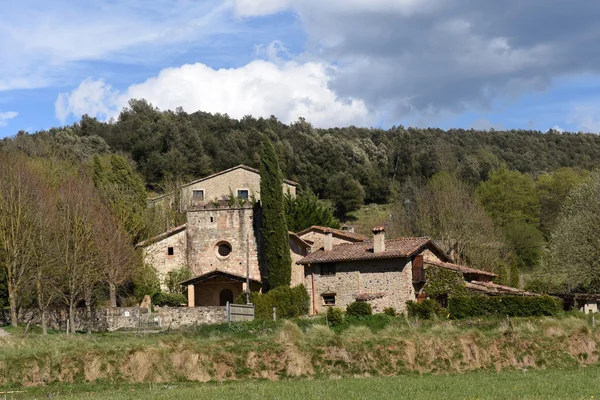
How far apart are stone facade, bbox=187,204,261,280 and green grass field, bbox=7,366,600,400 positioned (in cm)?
2846

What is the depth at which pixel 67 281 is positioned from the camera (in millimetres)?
42000

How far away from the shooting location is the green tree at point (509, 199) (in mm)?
78062

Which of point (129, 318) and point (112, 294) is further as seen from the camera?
point (112, 294)

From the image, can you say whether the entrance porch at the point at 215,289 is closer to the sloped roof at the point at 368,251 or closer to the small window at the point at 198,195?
the sloped roof at the point at 368,251

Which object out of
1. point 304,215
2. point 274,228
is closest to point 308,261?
point 274,228

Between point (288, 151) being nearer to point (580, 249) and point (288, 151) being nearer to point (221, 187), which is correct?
point (221, 187)

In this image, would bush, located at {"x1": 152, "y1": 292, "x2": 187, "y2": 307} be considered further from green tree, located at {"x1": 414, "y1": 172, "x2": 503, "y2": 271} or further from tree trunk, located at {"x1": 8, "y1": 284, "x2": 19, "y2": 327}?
green tree, located at {"x1": 414, "y1": 172, "x2": 503, "y2": 271}

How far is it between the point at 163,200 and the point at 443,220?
25.6 m

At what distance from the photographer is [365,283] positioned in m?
46.3

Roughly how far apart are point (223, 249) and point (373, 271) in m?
12.7

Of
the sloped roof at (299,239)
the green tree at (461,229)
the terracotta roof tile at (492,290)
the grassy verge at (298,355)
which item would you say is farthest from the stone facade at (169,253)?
the grassy verge at (298,355)

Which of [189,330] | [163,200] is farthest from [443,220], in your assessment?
[189,330]

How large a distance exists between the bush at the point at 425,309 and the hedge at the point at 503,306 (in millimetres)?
899

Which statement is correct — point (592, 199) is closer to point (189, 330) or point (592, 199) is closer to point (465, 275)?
point (465, 275)
